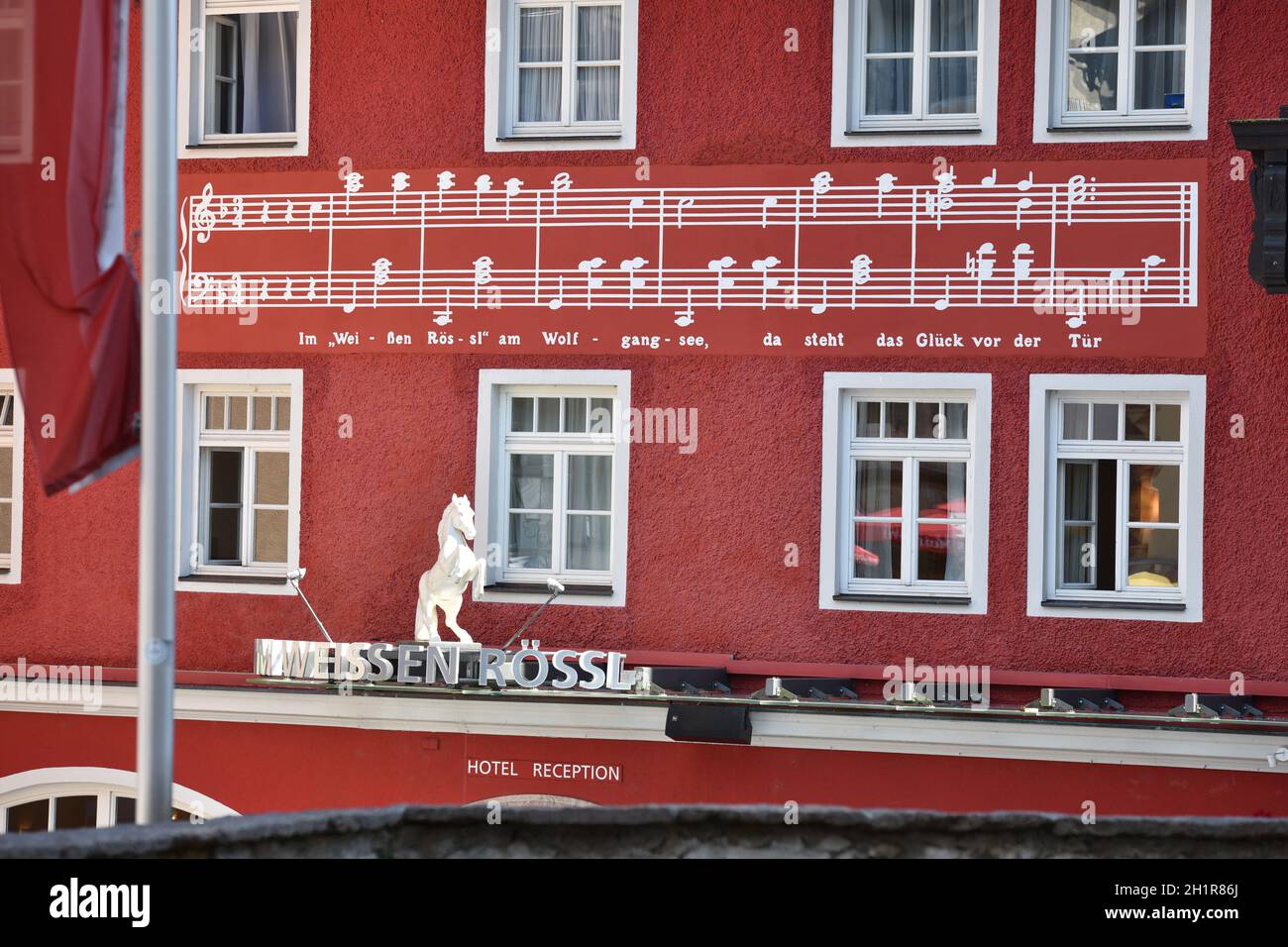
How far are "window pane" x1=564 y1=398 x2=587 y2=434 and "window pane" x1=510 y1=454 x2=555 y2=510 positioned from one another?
0.74 ft

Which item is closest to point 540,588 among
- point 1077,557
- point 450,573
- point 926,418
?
point 450,573

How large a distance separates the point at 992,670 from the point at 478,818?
5.68 meters

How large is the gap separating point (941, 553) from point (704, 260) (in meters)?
A: 2.36

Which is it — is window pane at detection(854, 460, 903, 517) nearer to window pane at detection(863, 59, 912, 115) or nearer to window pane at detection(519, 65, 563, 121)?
window pane at detection(863, 59, 912, 115)

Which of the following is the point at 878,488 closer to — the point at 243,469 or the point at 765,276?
the point at 765,276

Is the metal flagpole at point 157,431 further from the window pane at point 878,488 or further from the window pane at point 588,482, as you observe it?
the window pane at point 878,488

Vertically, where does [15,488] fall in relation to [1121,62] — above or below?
below

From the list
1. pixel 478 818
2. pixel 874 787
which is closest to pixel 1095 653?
pixel 874 787

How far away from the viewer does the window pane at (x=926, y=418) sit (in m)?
10.4

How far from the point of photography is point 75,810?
37.7ft

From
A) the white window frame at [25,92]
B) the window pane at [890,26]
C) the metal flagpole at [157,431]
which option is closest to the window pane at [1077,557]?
the window pane at [890,26]

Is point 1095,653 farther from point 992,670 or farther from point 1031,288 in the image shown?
point 1031,288

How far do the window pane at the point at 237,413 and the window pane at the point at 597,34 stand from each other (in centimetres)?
326

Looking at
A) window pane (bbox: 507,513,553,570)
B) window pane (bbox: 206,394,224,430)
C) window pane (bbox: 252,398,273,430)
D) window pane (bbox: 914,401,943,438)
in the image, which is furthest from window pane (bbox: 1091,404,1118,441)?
window pane (bbox: 206,394,224,430)
